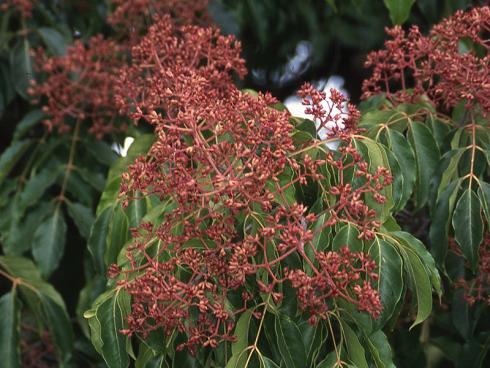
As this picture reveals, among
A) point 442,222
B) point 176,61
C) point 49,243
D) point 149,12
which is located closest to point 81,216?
point 49,243

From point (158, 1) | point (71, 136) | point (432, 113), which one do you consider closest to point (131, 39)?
point (158, 1)

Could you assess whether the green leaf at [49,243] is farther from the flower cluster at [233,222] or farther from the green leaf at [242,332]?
the green leaf at [242,332]

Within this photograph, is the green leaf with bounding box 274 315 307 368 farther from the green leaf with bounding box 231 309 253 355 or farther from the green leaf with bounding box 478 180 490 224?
the green leaf with bounding box 478 180 490 224

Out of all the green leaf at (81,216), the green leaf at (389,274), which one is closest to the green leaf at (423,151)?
the green leaf at (389,274)

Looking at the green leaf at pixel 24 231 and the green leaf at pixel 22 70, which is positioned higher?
the green leaf at pixel 22 70

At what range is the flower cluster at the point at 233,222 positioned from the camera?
165 cm

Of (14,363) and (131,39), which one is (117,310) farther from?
(131,39)

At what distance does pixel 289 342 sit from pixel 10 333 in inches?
36.9

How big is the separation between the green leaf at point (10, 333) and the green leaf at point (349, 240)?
1006 mm

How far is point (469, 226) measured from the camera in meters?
1.96

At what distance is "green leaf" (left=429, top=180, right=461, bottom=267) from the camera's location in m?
2.02

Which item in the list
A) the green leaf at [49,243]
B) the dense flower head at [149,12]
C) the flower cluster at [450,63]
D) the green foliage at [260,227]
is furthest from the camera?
the dense flower head at [149,12]

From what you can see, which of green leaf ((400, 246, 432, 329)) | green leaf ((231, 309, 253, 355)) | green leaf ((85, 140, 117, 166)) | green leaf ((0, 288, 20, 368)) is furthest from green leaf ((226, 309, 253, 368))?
green leaf ((85, 140, 117, 166))

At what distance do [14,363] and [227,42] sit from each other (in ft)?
2.87
